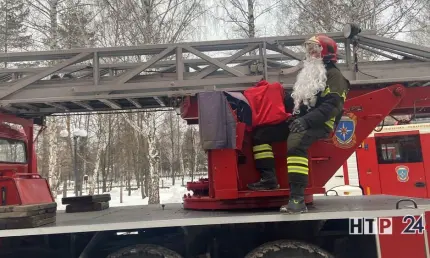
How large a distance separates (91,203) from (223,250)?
7.23ft

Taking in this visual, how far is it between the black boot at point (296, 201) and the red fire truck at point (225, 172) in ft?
0.27

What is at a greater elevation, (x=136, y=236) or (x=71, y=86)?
(x=71, y=86)

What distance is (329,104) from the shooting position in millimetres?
4008

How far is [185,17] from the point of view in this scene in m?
16.8

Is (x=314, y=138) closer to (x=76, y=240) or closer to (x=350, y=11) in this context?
(x=76, y=240)

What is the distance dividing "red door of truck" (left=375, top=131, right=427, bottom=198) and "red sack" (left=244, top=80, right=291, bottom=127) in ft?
27.1

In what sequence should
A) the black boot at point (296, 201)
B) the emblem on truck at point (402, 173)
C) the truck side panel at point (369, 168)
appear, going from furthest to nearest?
1. the truck side panel at point (369, 168)
2. the emblem on truck at point (402, 173)
3. the black boot at point (296, 201)

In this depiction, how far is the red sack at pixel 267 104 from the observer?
14.0 ft

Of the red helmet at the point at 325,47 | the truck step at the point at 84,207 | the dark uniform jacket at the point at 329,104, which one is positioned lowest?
the truck step at the point at 84,207

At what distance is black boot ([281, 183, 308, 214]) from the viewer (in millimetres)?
3842

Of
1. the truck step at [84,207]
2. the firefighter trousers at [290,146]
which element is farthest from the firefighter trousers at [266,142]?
the truck step at [84,207]

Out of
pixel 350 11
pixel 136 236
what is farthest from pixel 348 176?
pixel 136 236

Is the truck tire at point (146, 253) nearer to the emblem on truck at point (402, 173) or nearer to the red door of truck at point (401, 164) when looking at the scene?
the red door of truck at point (401, 164)

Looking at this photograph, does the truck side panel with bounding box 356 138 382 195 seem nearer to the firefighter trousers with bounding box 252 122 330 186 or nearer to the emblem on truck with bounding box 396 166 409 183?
the emblem on truck with bounding box 396 166 409 183
